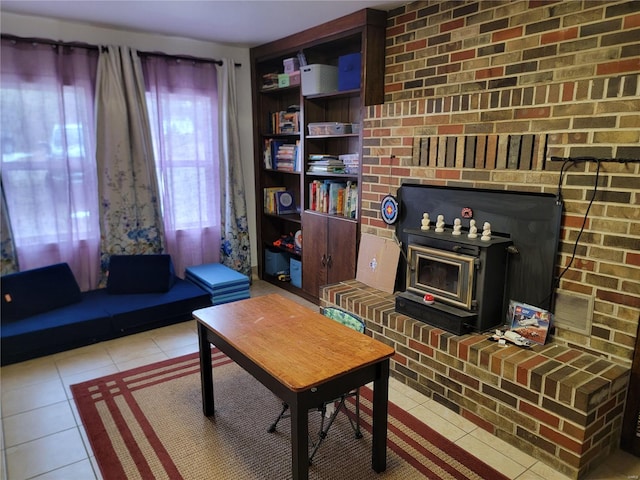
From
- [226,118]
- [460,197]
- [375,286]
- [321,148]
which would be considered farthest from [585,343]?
[226,118]

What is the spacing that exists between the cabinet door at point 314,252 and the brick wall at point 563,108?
118 centimetres

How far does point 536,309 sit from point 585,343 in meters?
0.28

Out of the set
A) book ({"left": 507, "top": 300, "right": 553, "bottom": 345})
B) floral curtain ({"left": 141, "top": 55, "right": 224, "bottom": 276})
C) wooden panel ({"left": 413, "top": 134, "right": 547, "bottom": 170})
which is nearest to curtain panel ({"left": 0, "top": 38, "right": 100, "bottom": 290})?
floral curtain ({"left": 141, "top": 55, "right": 224, "bottom": 276})

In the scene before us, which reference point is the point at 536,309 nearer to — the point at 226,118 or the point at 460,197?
the point at 460,197

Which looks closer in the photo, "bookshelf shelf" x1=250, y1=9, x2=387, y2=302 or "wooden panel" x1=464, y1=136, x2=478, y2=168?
"wooden panel" x1=464, y1=136, x2=478, y2=168

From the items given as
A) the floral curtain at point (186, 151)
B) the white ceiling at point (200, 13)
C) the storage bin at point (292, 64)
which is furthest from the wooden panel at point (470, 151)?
the floral curtain at point (186, 151)

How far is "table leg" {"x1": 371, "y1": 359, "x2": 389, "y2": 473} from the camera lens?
1.91 meters

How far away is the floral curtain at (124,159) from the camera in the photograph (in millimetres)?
3715

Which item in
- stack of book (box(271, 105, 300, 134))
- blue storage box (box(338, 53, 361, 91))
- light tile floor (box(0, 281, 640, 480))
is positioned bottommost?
light tile floor (box(0, 281, 640, 480))

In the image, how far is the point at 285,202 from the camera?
4641 mm

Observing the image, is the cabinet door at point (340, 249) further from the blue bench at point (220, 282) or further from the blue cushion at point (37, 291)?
the blue cushion at point (37, 291)

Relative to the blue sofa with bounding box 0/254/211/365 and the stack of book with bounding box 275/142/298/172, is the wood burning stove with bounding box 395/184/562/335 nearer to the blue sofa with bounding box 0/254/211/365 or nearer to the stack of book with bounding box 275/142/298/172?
the stack of book with bounding box 275/142/298/172

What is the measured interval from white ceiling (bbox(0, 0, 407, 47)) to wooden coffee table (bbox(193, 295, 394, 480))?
215 cm

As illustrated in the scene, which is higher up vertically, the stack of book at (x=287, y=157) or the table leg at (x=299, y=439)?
the stack of book at (x=287, y=157)
